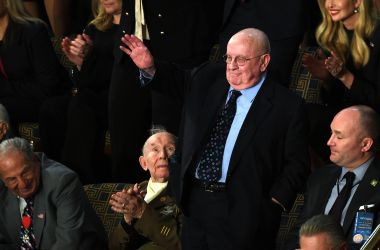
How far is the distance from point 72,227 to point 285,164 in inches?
47.2

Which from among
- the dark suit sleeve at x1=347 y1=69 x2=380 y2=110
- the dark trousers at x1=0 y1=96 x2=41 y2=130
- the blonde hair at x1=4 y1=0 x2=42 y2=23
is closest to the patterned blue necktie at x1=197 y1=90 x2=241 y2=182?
the dark suit sleeve at x1=347 y1=69 x2=380 y2=110

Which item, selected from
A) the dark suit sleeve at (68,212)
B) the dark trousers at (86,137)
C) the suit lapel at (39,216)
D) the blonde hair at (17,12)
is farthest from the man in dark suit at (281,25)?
the blonde hair at (17,12)

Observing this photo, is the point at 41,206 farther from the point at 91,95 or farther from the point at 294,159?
the point at 91,95

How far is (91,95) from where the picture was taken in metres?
7.31

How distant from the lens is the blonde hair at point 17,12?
7484 millimetres

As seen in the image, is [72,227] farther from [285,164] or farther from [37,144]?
[37,144]

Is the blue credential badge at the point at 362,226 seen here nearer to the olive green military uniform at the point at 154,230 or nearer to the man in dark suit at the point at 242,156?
the man in dark suit at the point at 242,156

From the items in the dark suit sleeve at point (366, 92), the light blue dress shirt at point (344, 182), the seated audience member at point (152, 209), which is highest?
the dark suit sleeve at point (366, 92)

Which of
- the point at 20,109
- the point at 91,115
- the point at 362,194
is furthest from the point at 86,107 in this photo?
the point at 362,194

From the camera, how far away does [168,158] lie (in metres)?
6.07

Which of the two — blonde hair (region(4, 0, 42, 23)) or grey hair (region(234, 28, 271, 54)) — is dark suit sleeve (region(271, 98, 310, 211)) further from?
blonde hair (region(4, 0, 42, 23))

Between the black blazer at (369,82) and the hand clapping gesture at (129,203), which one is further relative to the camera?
the black blazer at (369,82)

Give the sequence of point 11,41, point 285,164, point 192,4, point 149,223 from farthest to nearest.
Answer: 1. point 11,41
2. point 192,4
3. point 149,223
4. point 285,164

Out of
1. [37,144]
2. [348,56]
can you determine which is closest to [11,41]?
[37,144]
